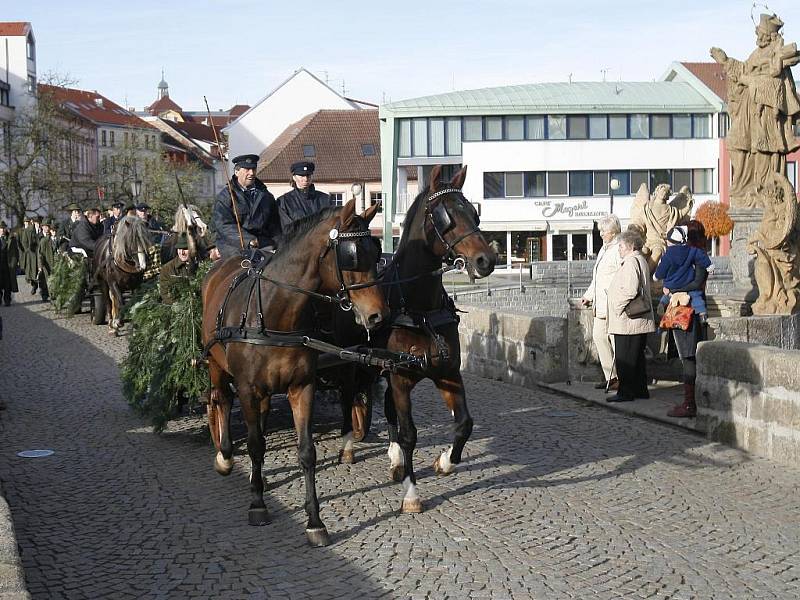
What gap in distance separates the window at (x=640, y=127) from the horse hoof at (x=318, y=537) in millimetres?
65425

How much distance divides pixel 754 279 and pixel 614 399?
20.0 feet

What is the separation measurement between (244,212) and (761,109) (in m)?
11.6

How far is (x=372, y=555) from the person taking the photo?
23.0ft

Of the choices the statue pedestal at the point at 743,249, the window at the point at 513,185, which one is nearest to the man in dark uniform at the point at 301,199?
the statue pedestal at the point at 743,249

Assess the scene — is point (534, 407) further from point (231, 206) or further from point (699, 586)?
point (699, 586)

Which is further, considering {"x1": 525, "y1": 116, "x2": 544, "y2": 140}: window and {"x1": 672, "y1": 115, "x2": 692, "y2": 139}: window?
{"x1": 672, "y1": 115, "x2": 692, "y2": 139}: window

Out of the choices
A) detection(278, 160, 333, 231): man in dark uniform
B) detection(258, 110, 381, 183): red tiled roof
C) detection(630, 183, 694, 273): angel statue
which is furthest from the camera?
detection(258, 110, 381, 183): red tiled roof

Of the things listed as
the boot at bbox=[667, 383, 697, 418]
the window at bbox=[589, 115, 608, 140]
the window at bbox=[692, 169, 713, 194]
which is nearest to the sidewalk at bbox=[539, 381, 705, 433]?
the boot at bbox=[667, 383, 697, 418]

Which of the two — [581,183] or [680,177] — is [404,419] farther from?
[680,177]

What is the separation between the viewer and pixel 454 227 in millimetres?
8305

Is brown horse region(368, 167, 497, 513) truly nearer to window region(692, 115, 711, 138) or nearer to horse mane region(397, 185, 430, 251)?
horse mane region(397, 185, 430, 251)

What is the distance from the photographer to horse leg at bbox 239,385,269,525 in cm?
786

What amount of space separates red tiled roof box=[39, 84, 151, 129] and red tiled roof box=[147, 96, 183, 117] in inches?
1434

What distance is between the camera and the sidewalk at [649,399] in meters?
11.6
